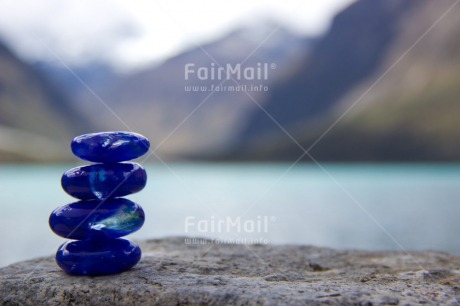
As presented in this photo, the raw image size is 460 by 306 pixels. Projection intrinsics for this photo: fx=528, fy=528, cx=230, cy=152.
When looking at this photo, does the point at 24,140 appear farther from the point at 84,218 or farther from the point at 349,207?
the point at 84,218

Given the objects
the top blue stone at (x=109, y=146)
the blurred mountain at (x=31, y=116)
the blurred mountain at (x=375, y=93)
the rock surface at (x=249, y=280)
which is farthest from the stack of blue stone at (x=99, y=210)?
the blurred mountain at (x=31, y=116)

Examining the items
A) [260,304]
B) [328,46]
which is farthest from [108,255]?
[328,46]

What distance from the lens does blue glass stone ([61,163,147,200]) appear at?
12.8 ft

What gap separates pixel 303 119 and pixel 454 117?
7915 centimetres

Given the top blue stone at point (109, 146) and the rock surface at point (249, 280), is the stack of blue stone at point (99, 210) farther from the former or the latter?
the rock surface at point (249, 280)

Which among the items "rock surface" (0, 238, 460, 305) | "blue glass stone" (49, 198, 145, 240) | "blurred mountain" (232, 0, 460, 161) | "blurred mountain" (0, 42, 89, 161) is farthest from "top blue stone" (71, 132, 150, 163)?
"blurred mountain" (0, 42, 89, 161)

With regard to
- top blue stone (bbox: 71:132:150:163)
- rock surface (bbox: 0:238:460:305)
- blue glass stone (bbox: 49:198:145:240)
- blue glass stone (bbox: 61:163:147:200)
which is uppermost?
top blue stone (bbox: 71:132:150:163)

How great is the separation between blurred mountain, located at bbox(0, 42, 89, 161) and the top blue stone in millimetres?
111456

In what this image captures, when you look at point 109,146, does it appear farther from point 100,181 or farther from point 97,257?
point 97,257

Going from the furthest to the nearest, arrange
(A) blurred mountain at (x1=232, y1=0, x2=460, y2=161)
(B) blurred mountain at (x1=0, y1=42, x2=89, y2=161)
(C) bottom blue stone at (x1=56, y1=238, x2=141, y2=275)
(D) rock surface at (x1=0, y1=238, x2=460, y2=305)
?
(B) blurred mountain at (x1=0, y1=42, x2=89, y2=161), (A) blurred mountain at (x1=232, y1=0, x2=460, y2=161), (C) bottom blue stone at (x1=56, y1=238, x2=141, y2=275), (D) rock surface at (x1=0, y1=238, x2=460, y2=305)

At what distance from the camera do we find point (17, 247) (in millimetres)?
10836

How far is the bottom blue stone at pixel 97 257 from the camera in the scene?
3.83 meters

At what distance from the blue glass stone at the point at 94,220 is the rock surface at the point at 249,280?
1.05ft

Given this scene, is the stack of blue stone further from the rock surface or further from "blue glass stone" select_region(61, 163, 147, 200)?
the rock surface
